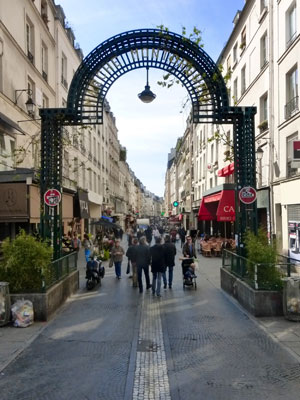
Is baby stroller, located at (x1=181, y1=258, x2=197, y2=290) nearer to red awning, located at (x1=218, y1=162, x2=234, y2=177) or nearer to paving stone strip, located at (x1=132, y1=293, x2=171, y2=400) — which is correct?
paving stone strip, located at (x1=132, y1=293, x2=171, y2=400)

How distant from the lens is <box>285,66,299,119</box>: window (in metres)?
16.6

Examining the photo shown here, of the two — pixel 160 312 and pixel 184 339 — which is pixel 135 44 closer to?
pixel 160 312

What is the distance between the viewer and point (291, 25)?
17.3 metres

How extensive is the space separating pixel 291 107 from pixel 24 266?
13388 mm

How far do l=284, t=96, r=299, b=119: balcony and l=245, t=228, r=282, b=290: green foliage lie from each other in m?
9.09

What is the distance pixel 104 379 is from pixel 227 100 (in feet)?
28.2

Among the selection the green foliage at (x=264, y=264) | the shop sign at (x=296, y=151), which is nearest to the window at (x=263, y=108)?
the shop sign at (x=296, y=151)

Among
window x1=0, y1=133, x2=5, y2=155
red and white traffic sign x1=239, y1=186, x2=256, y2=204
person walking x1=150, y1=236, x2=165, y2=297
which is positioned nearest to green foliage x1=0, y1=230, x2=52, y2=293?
person walking x1=150, y1=236, x2=165, y2=297

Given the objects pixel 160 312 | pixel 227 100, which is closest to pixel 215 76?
pixel 227 100

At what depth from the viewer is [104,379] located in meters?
5.14

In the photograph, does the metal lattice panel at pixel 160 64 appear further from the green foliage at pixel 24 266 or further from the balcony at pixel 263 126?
the balcony at pixel 263 126

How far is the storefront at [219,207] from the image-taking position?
20641 millimetres

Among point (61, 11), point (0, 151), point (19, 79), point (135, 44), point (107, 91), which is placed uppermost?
point (61, 11)

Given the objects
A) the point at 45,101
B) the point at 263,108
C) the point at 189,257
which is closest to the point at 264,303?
the point at 189,257
